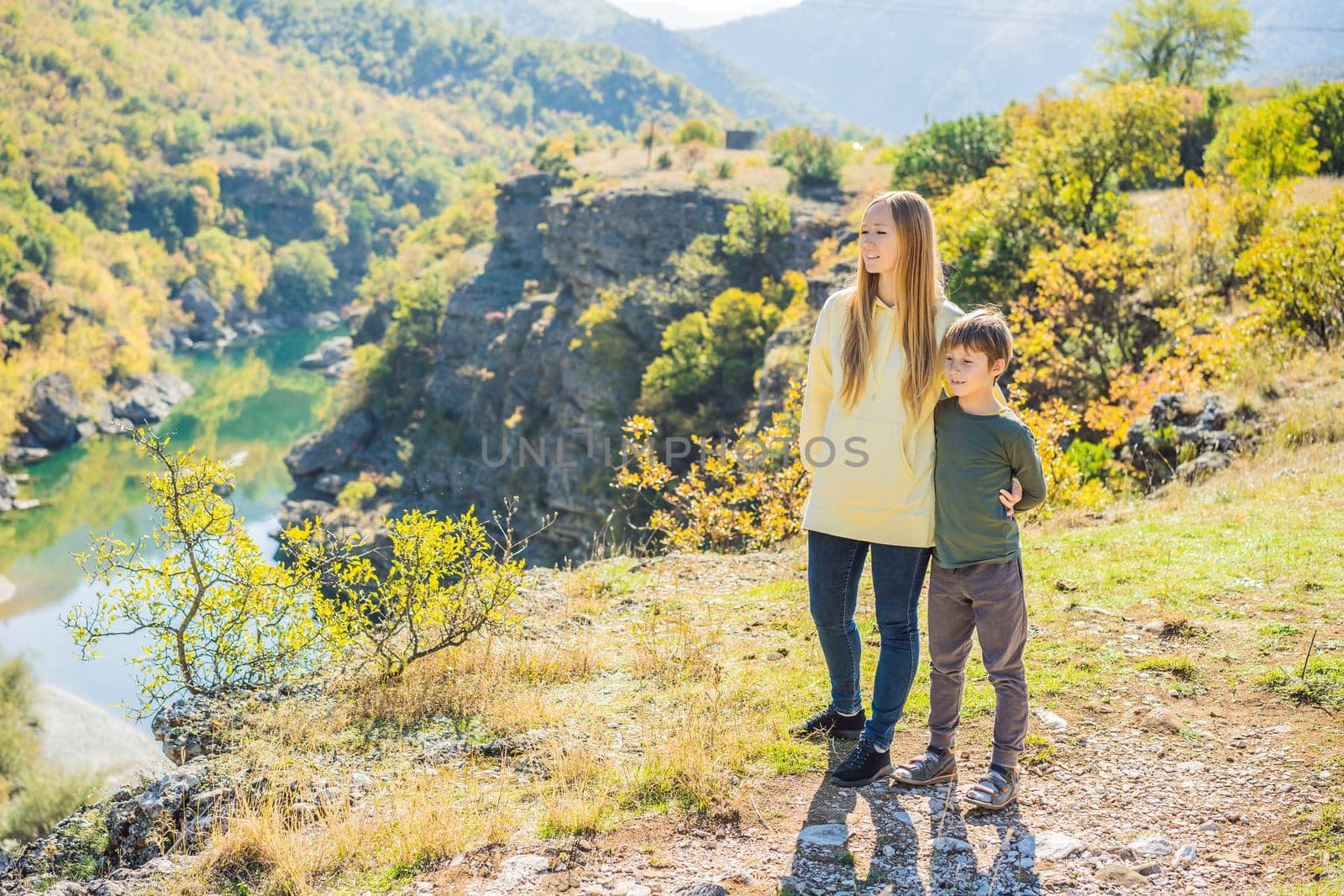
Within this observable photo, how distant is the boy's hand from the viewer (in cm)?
344

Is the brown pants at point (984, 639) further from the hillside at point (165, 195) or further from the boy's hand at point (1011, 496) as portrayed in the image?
the hillside at point (165, 195)

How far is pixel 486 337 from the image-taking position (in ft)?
146

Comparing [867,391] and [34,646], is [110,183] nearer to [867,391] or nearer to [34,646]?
[34,646]

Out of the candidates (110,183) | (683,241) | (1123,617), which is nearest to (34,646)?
(683,241)

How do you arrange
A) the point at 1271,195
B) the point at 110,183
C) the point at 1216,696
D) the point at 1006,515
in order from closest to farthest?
the point at 1006,515 → the point at 1216,696 → the point at 1271,195 → the point at 110,183

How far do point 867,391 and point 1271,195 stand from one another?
1461cm

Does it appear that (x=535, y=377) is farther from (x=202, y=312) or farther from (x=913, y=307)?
(x=202, y=312)

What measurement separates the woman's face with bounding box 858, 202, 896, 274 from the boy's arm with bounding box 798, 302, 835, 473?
0.26 m

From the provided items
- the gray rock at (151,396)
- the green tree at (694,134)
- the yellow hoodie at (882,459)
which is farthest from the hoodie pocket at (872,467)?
the gray rock at (151,396)

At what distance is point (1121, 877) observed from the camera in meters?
3.20

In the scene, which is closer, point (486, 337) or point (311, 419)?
point (486, 337)

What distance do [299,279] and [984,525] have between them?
108 meters

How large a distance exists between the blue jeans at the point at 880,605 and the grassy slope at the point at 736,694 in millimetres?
536

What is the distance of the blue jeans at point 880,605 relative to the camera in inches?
142
